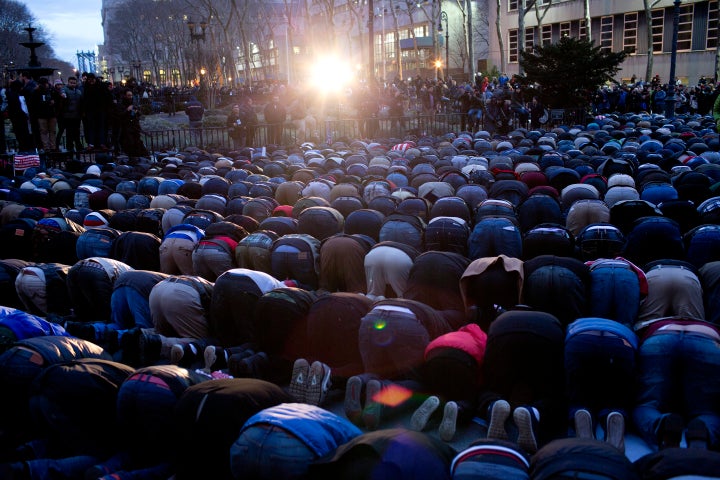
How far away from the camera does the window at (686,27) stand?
45969 millimetres

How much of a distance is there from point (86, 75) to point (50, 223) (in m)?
11.8

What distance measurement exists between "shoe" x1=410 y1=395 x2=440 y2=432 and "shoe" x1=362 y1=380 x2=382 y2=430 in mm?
300

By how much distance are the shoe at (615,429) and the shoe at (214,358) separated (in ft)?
12.7

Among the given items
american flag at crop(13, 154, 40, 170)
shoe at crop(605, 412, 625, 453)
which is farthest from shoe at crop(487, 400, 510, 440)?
american flag at crop(13, 154, 40, 170)

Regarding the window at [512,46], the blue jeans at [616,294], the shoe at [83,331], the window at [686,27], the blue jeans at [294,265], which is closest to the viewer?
the blue jeans at [616,294]

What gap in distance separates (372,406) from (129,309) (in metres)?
3.64

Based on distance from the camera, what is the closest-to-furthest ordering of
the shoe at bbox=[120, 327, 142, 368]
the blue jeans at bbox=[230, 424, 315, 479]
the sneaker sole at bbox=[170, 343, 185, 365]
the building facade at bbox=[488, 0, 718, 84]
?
the blue jeans at bbox=[230, 424, 315, 479]
the sneaker sole at bbox=[170, 343, 185, 365]
the shoe at bbox=[120, 327, 142, 368]
the building facade at bbox=[488, 0, 718, 84]

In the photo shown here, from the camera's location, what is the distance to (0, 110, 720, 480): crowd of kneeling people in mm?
4102

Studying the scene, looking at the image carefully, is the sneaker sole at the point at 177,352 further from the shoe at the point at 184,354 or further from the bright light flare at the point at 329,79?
the bright light flare at the point at 329,79

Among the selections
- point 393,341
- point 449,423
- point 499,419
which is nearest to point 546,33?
point 393,341

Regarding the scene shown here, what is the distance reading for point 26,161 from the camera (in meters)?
18.3

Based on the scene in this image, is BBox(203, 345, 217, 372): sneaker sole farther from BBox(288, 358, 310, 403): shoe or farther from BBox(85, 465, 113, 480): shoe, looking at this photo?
BBox(85, 465, 113, 480): shoe

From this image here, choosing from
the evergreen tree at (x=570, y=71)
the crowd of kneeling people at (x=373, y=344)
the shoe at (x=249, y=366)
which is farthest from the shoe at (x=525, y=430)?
the evergreen tree at (x=570, y=71)

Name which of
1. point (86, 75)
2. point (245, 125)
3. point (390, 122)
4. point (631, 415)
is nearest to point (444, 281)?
point (631, 415)
